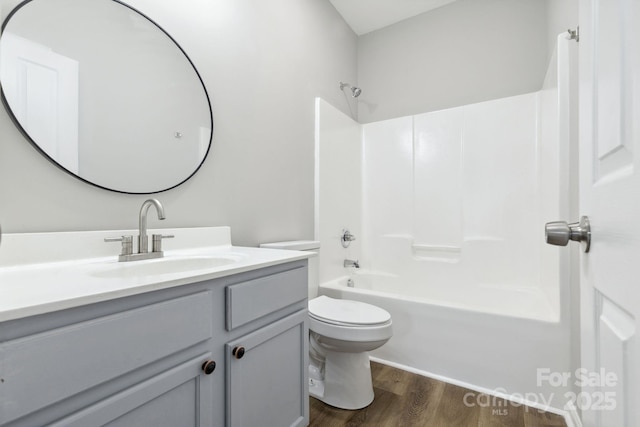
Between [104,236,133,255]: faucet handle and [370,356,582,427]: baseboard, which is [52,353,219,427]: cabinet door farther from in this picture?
[370,356,582,427]: baseboard

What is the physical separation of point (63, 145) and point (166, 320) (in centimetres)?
74

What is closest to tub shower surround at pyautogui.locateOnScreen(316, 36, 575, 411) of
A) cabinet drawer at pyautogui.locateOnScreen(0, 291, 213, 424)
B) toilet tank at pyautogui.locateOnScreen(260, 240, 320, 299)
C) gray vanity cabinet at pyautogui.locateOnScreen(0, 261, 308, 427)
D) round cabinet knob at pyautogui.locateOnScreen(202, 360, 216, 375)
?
toilet tank at pyautogui.locateOnScreen(260, 240, 320, 299)

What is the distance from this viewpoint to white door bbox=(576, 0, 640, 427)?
1.20 feet

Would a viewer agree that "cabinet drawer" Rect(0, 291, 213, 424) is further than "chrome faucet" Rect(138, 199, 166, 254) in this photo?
No

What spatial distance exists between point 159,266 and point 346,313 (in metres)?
0.97

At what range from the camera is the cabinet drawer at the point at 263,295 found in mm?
906

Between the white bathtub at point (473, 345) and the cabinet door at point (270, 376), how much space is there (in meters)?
0.93

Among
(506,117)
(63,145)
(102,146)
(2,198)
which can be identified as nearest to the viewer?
(2,198)

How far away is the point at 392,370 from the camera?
1.92 m

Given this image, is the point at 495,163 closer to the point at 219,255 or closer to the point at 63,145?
the point at 219,255

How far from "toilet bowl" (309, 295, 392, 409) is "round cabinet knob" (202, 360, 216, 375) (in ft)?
2.51

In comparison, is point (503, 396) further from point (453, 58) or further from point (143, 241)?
point (453, 58)

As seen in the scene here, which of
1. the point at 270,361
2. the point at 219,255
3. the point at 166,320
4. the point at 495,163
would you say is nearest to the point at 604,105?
the point at 166,320

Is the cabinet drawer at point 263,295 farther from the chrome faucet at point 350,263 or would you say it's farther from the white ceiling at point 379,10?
the white ceiling at point 379,10
